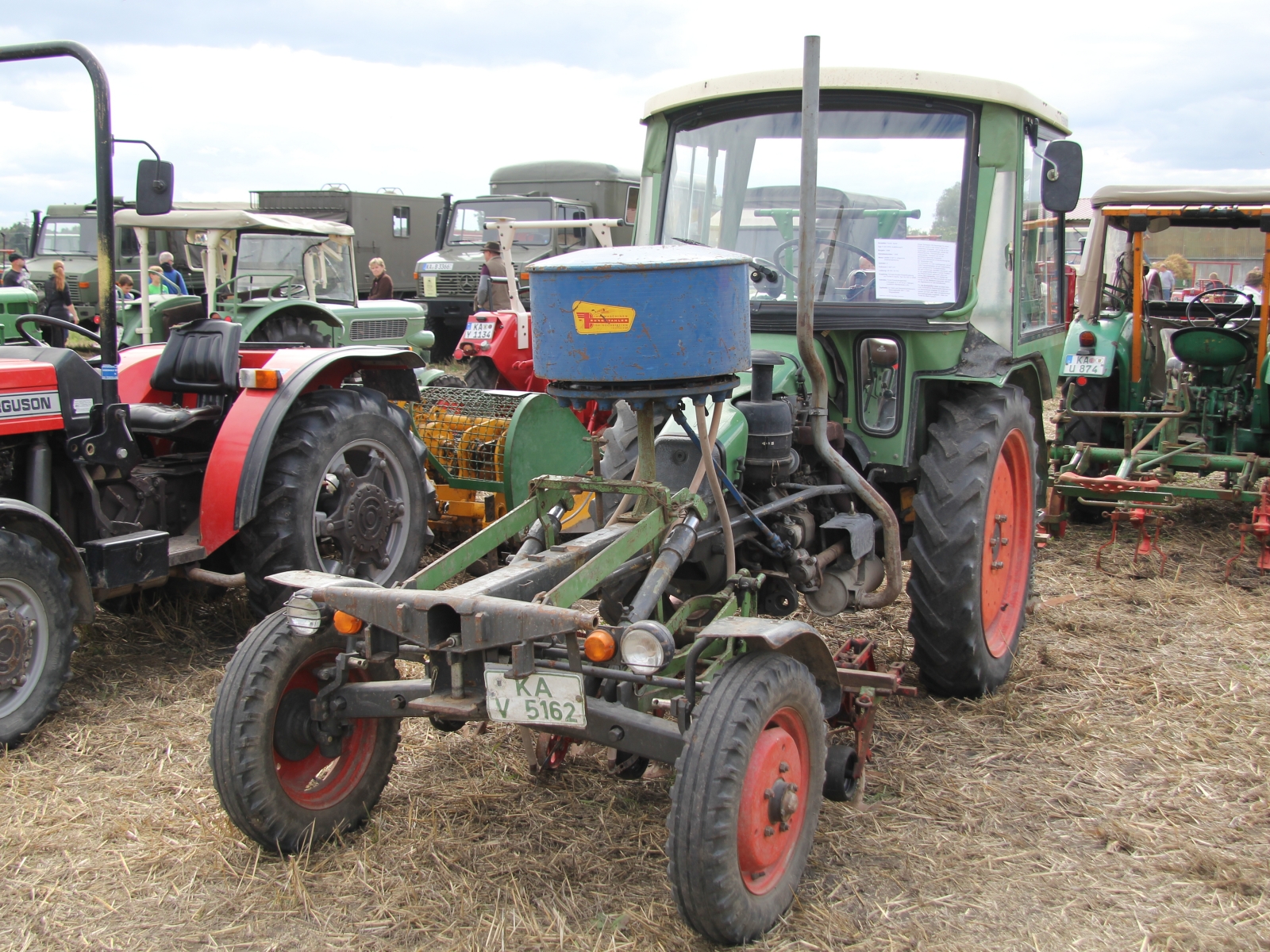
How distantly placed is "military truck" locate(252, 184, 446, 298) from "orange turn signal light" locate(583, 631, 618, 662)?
16.2 metres

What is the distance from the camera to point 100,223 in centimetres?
382

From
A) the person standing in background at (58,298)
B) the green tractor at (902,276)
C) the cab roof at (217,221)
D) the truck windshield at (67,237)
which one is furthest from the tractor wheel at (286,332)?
the truck windshield at (67,237)

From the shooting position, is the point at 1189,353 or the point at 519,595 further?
the point at 1189,353

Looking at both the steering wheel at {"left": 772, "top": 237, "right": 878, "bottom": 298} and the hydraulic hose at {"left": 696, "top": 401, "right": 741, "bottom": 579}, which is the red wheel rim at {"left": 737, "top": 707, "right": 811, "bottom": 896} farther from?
the steering wheel at {"left": 772, "top": 237, "right": 878, "bottom": 298}

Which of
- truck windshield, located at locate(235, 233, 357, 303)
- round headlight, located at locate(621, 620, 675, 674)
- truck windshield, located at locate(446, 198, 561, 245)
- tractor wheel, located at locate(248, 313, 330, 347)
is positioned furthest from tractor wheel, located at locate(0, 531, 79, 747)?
truck windshield, located at locate(446, 198, 561, 245)

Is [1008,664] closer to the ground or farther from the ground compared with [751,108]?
closer to the ground

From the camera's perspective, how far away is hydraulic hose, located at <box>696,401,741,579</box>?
2.92m

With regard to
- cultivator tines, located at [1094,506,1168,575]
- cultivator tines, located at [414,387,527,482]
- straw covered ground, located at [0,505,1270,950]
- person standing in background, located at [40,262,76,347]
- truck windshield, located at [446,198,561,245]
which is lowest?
straw covered ground, located at [0,505,1270,950]

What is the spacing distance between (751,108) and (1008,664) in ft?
7.38

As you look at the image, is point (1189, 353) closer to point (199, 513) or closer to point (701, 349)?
point (701, 349)

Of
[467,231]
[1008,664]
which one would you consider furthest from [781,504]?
[467,231]

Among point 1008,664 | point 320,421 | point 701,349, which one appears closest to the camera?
point 701,349

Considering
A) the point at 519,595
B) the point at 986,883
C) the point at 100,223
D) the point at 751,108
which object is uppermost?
the point at 751,108

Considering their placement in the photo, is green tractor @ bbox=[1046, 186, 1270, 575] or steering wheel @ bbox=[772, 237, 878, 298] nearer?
steering wheel @ bbox=[772, 237, 878, 298]
